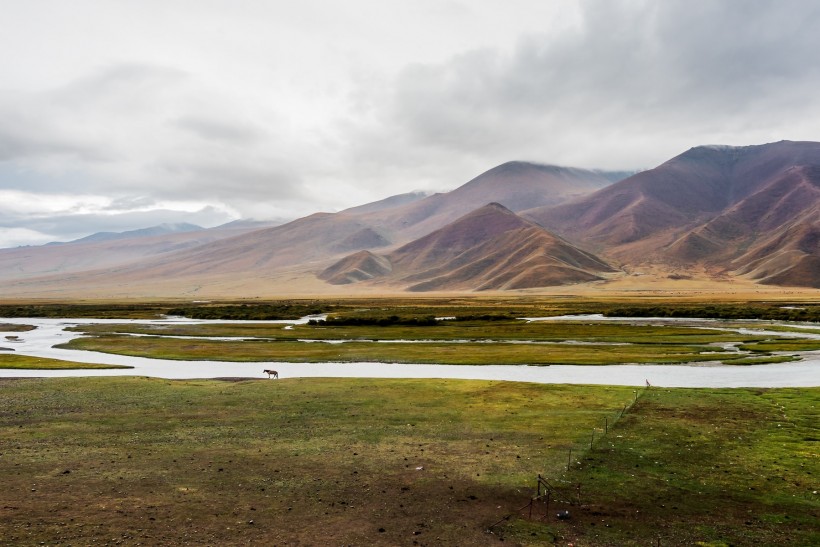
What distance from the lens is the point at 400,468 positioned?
2048cm

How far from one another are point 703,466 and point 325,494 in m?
14.1

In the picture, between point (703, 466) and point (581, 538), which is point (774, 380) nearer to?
point (703, 466)

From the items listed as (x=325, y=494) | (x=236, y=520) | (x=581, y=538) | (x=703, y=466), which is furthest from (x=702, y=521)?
(x=236, y=520)

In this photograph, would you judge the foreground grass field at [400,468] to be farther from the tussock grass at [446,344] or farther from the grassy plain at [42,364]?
the tussock grass at [446,344]

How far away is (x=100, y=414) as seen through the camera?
29.9 m

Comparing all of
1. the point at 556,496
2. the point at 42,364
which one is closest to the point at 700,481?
the point at 556,496

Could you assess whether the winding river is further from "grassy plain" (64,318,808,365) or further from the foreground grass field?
the foreground grass field

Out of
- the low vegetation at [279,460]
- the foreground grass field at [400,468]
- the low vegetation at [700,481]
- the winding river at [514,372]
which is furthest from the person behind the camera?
the winding river at [514,372]

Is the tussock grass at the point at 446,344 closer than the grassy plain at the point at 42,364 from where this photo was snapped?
No

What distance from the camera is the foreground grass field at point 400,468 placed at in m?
15.4

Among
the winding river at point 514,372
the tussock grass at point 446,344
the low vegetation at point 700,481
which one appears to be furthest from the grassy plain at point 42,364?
the low vegetation at point 700,481

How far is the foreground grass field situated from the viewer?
1543 cm

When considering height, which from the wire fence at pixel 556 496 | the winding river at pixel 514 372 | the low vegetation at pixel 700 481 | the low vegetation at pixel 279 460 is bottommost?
the winding river at pixel 514 372

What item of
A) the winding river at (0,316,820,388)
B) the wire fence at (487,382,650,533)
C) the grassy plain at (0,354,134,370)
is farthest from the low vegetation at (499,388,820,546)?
the grassy plain at (0,354,134,370)
